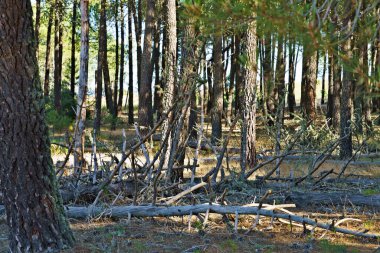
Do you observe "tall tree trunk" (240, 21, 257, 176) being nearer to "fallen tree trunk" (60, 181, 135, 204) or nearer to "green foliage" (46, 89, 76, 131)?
"fallen tree trunk" (60, 181, 135, 204)

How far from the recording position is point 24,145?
5.00 metres

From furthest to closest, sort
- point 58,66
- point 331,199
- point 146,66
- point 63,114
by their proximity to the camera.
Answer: point 58,66 < point 63,114 < point 146,66 < point 331,199

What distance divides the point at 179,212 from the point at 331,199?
250 centimetres

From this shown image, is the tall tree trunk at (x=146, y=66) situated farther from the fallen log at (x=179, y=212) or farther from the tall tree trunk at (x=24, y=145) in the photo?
the tall tree trunk at (x=24, y=145)

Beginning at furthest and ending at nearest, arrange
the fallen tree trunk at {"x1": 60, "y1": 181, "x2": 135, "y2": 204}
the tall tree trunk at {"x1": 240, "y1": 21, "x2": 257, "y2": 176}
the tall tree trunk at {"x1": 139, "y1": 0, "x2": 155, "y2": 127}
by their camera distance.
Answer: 1. the tall tree trunk at {"x1": 139, "y1": 0, "x2": 155, "y2": 127}
2. the tall tree trunk at {"x1": 240, "y1": 21, "x2": 257, "y2": 176}
3. the fallen tree trunk at {"x1": 60, "y1": 181, "x2": 135, "y2": 204}

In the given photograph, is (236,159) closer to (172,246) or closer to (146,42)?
(146,42)

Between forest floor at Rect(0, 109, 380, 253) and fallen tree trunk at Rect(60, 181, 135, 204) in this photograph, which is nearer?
forest floor at Rect(0, 109, 380, 253)

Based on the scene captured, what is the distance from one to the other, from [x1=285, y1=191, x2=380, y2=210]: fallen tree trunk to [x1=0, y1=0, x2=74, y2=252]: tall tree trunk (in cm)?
363

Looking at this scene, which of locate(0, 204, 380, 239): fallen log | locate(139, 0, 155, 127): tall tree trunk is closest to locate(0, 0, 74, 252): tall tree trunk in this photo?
locate(0, 204, 380, 239): fallen log

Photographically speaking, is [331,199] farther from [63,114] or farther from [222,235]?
[63,114]

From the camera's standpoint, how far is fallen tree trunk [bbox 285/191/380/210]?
7367 mm

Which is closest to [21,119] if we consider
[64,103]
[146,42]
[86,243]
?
[86,243]

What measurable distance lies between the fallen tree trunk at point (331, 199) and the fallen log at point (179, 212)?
110 centimetres

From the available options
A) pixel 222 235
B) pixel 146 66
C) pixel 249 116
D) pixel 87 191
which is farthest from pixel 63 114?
pixel 222 235
